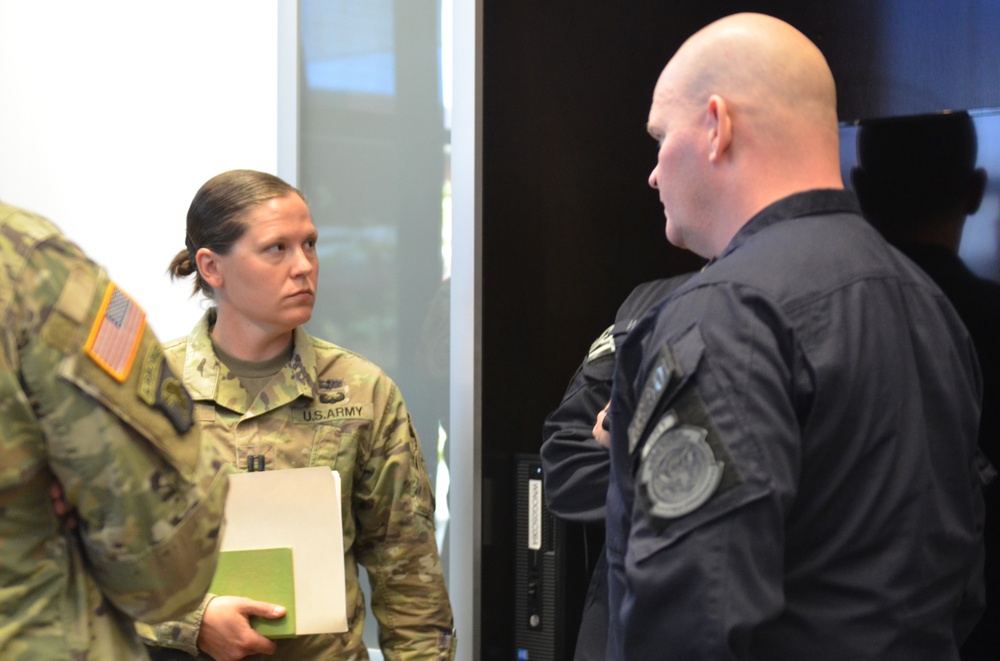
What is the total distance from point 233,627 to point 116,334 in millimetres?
777

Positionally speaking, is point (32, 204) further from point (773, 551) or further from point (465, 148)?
point (773, 551)

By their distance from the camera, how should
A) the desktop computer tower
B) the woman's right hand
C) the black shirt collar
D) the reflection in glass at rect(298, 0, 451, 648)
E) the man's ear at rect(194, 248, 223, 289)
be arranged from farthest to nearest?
the reflection in glass at rect(298, 0, 451, 648)
the desktop computer tower
the man's ear at rect(194, 248, 223, 289)
the woman's right hand
the black shirt collar

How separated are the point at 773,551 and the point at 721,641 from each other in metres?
0.10

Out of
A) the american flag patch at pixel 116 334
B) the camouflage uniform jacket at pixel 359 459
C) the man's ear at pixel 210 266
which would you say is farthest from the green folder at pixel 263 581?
the american flag patch at pixel 116 334

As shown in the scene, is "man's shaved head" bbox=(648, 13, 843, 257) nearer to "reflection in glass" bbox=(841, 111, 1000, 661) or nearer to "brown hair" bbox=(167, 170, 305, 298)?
"reflection in glass" bbox=(841, 111, 1000, 661)

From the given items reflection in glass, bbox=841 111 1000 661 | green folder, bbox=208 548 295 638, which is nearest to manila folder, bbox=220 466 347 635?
green folder, bbox=208 548 295 638

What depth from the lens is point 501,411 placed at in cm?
234

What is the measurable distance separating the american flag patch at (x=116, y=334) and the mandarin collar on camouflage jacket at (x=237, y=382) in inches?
31.9

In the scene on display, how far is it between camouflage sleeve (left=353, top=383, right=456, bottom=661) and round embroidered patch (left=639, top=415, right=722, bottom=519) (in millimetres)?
825

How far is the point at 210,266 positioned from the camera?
6.50 feet

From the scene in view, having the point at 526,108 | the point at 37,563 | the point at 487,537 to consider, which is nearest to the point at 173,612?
the point at 37,563

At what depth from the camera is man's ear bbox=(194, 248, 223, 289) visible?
197 centimetres

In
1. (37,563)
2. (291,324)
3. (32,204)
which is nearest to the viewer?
(37,563)

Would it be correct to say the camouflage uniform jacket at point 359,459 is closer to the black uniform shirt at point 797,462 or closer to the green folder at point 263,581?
the green folder at point 263,581
